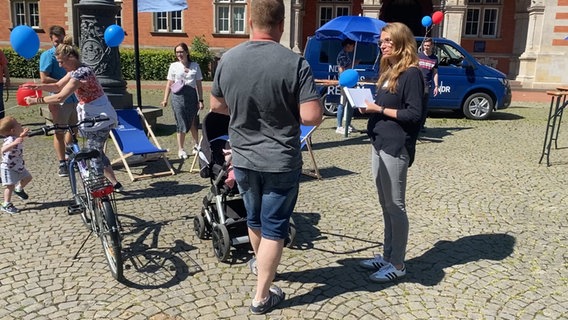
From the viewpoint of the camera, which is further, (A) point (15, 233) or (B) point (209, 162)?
(A) point (15, 233)

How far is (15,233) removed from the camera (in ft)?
15.2

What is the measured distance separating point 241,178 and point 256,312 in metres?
0.90

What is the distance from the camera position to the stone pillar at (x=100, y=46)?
8.41 m

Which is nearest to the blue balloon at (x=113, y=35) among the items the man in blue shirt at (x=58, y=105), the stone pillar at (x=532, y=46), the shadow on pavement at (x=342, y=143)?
the man in blue shirt at (x=58, y=105)

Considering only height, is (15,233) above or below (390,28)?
below

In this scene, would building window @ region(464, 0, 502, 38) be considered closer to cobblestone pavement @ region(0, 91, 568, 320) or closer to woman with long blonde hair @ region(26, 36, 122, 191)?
cobblestone pavement @ region(0, 91, 568, 320)

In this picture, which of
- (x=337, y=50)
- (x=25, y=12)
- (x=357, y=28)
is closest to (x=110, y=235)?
(x=357, y=28)

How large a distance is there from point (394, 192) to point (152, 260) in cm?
202

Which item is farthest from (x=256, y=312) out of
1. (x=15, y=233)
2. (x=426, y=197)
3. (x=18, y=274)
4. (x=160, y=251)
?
(x=426, y=197)

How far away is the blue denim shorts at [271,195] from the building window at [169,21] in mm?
23299

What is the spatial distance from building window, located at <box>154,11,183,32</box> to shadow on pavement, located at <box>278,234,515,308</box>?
22656 millimetres

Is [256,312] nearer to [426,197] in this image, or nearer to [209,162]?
[209,162]

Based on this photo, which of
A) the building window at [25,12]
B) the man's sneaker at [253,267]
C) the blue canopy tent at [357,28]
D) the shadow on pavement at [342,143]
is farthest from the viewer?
the building window at [25,12]

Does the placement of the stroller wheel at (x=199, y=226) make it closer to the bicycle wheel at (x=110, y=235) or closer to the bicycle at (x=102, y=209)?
the bicycle at (x=102, y=209)
